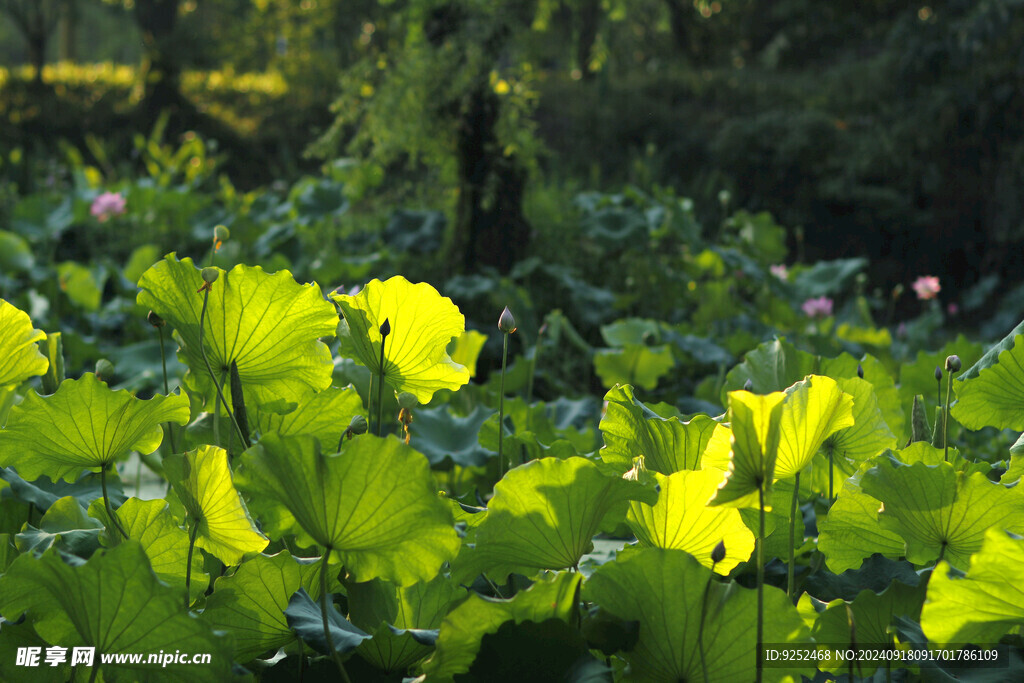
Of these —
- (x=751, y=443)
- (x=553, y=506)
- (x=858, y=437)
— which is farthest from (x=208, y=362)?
(x=858, y=437)

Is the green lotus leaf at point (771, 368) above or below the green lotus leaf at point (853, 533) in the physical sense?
above

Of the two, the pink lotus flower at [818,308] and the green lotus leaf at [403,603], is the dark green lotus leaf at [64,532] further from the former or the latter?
the pink lotus flower at [818,308]

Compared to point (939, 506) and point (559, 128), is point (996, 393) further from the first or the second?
point (559, 128)

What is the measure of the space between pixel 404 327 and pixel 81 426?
9.5 inches

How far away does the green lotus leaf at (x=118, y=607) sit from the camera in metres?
0.48

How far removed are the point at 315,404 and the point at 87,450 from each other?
0.17 meters

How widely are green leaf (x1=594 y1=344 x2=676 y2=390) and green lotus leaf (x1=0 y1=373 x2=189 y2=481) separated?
116 cm

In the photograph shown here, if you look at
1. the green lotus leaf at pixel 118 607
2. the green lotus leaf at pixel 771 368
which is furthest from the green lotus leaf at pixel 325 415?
the green lotus leaf at pixel 771 368

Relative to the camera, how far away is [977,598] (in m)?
0.49

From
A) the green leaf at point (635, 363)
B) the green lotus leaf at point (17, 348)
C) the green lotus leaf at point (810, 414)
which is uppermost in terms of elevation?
the green lotus leaf at point (17, 348)

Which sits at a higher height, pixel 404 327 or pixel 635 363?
pixel 404 327

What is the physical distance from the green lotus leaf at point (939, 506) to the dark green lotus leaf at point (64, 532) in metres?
0.53

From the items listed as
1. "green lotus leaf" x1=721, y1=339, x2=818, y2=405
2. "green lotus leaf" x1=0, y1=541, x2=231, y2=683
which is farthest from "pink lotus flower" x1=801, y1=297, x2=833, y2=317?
"green lotus leaf" x1=0, y1=541, x2=231, y2=683

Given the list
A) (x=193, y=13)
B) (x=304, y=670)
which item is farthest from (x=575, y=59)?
(x=193, y=13)
